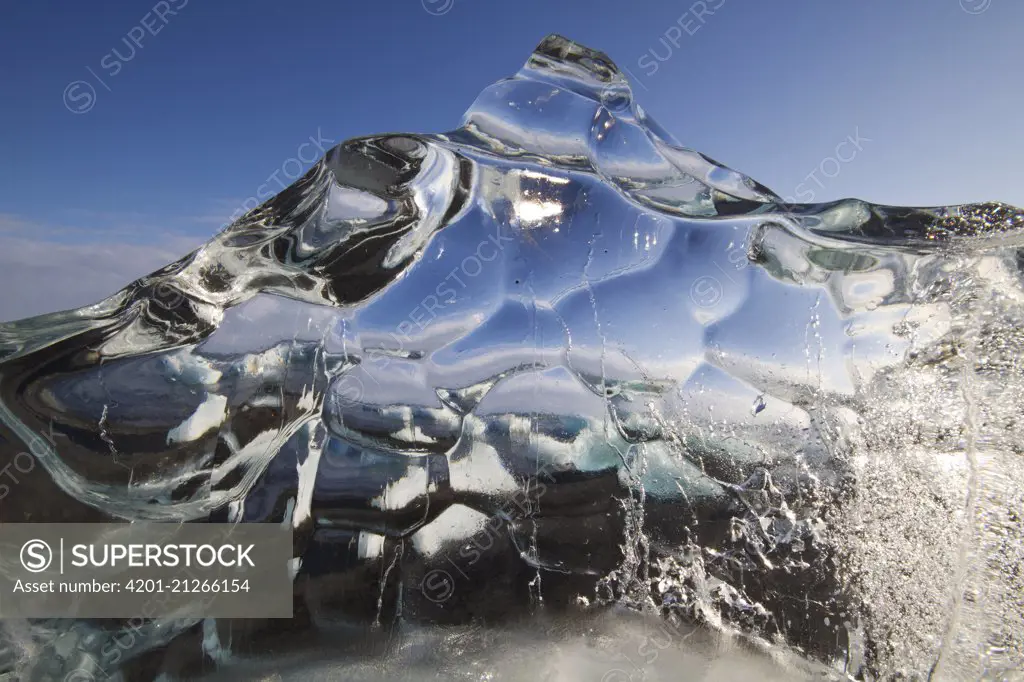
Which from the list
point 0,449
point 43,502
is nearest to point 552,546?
point 43,502

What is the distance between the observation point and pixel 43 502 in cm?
280

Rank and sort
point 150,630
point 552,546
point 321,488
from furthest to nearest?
point 552,546
point 321,488
point 150,630

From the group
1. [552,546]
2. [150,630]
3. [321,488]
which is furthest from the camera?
[552,546]

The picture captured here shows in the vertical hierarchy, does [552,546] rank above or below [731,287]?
below

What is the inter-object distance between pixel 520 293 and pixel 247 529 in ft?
5.20

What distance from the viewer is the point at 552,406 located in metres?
3.14

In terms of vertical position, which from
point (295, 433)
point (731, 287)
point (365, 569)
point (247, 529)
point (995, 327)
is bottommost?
point (365, 569)

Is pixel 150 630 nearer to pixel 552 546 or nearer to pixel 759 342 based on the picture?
pixel 552 546

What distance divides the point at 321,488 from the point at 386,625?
2.11 ft

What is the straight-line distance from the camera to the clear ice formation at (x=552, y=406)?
2.84 m

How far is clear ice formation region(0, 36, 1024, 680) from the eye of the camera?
112 inches

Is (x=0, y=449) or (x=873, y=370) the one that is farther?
(x=873, y=370)

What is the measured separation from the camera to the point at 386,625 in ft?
9.50

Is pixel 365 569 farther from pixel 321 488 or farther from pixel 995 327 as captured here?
pixel 995 327
